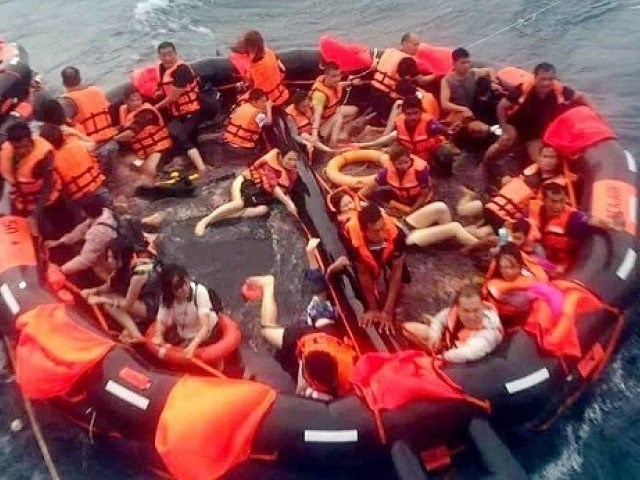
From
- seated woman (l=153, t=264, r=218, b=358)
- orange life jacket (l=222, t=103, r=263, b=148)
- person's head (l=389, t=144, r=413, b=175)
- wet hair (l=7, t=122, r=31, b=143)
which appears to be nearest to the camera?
seated woman (l=153, t=264, r=218, b=358)

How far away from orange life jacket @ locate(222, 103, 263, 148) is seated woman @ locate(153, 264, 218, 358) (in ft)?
8.60

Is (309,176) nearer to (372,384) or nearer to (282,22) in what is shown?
(372,384)

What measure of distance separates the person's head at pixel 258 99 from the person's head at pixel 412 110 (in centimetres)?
144

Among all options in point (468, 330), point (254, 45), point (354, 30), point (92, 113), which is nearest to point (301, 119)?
point (254, 45)

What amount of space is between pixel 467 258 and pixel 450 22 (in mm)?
7292

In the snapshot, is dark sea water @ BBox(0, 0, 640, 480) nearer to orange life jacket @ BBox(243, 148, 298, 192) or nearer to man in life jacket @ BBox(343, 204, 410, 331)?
orange life jacket @ BBox(243, 148, 298, 192)

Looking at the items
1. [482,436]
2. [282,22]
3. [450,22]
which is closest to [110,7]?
[282,22]

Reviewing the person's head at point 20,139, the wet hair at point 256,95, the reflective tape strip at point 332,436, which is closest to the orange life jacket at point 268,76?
the wet hair at point 256,95

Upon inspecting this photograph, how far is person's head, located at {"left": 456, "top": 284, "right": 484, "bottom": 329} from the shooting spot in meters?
4.71

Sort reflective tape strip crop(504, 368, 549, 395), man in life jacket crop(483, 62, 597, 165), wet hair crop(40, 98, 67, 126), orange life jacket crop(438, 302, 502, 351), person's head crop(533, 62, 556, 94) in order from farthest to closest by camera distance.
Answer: man in life jacket crop(483, 62, 597, 165), person's head crop(533, 62, 556, 94), wet hair crop(40, 98, 67, 126), orange life jacket crop(438, 302, 502, 351), reflective tape strip crop(504, 368, 549, 395)

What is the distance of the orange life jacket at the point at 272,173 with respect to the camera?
6902 millimetres

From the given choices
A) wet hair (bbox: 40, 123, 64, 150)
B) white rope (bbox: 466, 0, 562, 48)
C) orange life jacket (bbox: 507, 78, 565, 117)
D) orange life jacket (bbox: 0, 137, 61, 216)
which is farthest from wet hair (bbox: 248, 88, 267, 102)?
white rope (bbox: 466, 0, 562, 48)

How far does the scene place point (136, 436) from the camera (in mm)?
4793

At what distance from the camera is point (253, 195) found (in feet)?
23.3
